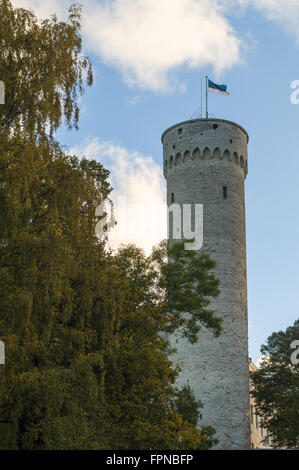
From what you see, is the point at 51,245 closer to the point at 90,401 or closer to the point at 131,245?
the point at 90,401

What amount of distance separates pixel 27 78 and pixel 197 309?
8.71 meters

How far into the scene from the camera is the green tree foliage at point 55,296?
9.92 meters

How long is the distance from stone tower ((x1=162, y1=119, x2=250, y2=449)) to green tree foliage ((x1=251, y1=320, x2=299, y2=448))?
1.70 metres

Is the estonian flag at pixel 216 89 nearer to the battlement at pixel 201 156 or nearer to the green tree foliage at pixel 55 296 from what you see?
the battlement at pixel 201 156

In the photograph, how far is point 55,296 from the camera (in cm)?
1030

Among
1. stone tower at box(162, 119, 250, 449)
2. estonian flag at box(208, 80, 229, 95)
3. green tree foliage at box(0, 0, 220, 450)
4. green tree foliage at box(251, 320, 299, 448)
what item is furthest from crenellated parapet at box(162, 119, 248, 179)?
green tree foliage at box(0, 0, 220, 450)

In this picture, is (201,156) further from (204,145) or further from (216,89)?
(216,89)

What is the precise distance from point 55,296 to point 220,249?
23.7 m

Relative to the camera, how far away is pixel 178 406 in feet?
67.3

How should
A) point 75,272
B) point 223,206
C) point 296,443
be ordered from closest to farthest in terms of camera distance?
point 75,272 < point 296,443 < point 223,206

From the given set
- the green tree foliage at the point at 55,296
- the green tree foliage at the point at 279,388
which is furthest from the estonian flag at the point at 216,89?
the green tree foliage at the point at 55,296

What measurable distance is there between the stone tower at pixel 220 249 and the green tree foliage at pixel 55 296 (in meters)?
17.0
